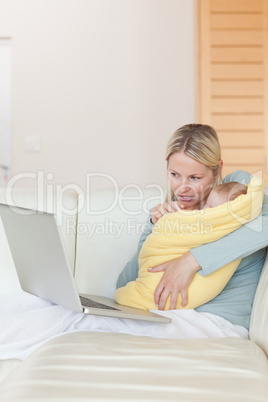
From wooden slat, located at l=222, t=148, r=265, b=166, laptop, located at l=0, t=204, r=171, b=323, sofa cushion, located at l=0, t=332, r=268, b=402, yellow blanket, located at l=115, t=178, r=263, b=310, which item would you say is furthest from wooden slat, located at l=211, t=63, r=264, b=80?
sofa cushion, located at l=0, t=332, r=268, b=402

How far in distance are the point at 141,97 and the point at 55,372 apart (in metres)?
3.13

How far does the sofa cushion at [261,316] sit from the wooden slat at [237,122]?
2031mm

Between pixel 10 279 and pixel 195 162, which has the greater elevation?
pixel 195 162

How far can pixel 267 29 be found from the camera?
11.6ft

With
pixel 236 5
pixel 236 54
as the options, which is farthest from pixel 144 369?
pixel 236 5

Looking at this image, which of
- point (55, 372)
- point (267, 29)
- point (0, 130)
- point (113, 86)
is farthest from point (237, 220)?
point (0, 130)

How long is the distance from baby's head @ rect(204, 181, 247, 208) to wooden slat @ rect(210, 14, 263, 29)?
2128 millimetres

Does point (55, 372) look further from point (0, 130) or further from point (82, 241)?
point (0, 130)

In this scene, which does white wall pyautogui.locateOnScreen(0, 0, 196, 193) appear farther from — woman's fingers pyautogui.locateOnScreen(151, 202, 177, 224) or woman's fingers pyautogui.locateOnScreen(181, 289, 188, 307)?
woman's fingers pyautogui.locateOnScreen(181, 289, 188, 307)

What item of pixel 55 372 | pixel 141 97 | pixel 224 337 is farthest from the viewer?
pixel 141 97

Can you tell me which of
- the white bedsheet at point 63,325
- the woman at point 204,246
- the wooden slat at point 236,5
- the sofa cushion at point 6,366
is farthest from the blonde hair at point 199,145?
the wooden slat at point 236,5

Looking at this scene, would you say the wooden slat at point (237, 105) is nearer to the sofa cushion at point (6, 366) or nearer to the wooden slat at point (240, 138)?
the wooden slat at point (240, 138)

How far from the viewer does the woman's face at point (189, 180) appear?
175 centimetres

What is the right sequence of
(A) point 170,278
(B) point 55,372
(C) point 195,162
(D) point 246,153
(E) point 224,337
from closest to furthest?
(B) point 55,372
(E) point 224,337
(A) point 170,278
(C) point 195,162
(D) point 246,153
